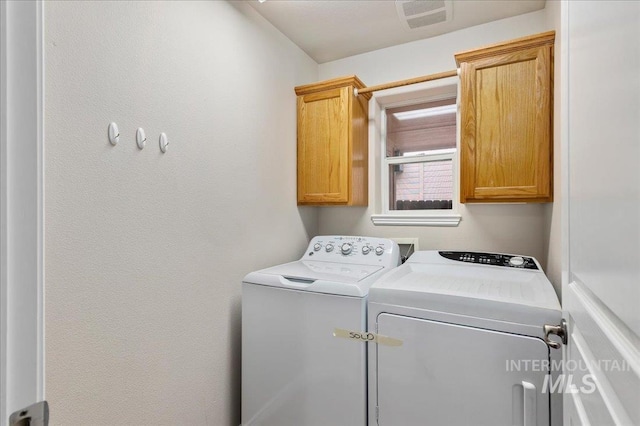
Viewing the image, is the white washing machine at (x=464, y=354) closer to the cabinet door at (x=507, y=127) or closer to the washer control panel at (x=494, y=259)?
the washer control panel at (x=494, y=259)

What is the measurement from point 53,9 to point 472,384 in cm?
196

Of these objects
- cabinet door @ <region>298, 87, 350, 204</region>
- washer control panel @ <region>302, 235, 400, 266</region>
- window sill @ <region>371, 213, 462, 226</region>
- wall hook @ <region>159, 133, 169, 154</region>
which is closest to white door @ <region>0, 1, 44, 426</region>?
wall hook @ <region>159, 133, 169, 154</region>

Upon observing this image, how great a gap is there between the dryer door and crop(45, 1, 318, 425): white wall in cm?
90

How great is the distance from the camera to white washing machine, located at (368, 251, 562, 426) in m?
1.11

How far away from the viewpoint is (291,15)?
197 centimetres

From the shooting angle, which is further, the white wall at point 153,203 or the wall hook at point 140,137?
the wall hook at point 140,137

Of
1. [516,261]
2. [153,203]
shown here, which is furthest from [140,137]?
[516,261]

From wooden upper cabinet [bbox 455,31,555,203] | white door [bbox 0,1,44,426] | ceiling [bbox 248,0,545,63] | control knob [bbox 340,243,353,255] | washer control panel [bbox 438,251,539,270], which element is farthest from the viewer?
control knob [bbox 340,243,353,255]

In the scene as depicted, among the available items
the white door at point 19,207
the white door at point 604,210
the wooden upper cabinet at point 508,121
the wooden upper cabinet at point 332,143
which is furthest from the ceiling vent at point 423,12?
the white door at point 19,207

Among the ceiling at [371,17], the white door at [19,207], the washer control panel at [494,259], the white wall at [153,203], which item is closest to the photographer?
the white door at [19,207]

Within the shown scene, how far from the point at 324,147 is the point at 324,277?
3.27 feet

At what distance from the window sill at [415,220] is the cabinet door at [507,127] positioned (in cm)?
37

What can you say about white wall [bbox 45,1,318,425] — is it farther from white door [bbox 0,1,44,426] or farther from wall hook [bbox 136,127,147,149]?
white door [bbox 0,1,44,426]

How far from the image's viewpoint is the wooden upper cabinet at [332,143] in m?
2.14
